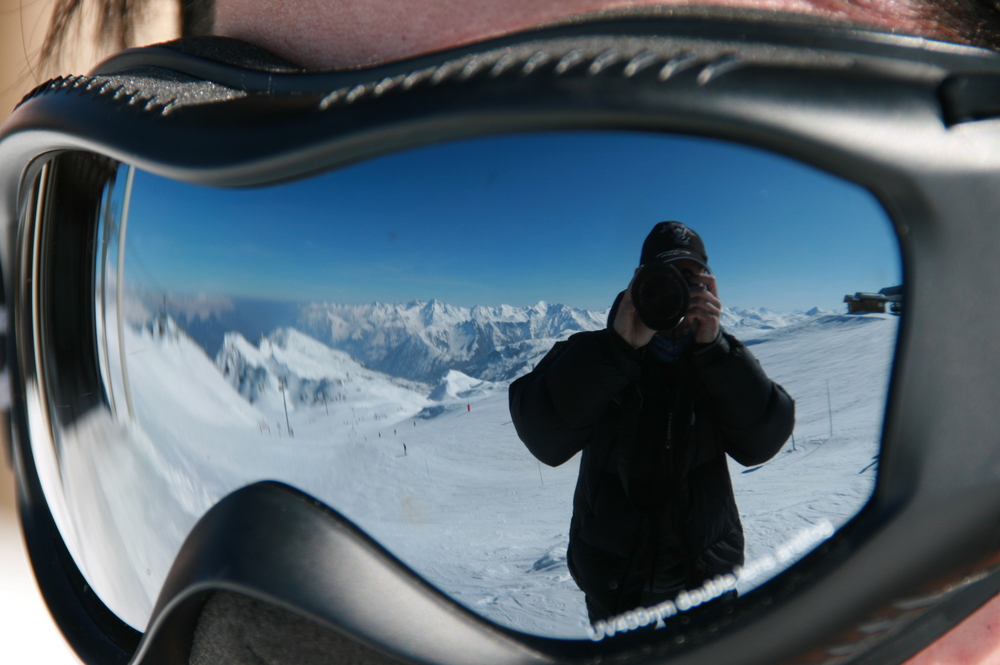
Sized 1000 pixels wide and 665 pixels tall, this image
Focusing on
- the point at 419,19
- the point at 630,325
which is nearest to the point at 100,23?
the point at 419,19

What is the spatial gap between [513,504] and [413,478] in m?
0.10

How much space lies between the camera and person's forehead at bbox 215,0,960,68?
0.47 meters

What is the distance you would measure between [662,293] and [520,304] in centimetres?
11

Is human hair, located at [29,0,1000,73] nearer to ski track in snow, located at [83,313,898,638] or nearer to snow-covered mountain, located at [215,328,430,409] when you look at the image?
ski track in snow, located at [83,313,898,638]

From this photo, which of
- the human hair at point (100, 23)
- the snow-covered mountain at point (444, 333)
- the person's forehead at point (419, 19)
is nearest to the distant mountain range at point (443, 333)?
the snow-covered mountain at point (444, 333)

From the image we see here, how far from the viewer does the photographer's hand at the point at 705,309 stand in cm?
44

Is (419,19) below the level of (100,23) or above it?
below

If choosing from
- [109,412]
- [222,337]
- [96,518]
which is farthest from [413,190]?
→ [96,518]

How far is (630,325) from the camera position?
1.49 feet

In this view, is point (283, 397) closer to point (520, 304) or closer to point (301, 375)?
point (301, 375)

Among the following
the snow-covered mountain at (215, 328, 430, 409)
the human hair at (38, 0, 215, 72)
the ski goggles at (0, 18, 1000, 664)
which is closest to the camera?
the ski goggles at (0, 18, 1000, 664)

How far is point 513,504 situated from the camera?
1.69 ft

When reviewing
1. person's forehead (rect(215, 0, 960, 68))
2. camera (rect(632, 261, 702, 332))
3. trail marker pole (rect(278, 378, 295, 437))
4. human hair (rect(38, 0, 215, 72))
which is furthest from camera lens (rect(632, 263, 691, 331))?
human hair (rect(38, 0, 215, 72))

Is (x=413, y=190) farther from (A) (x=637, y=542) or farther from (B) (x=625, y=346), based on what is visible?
(A) (x=637, y=542)
